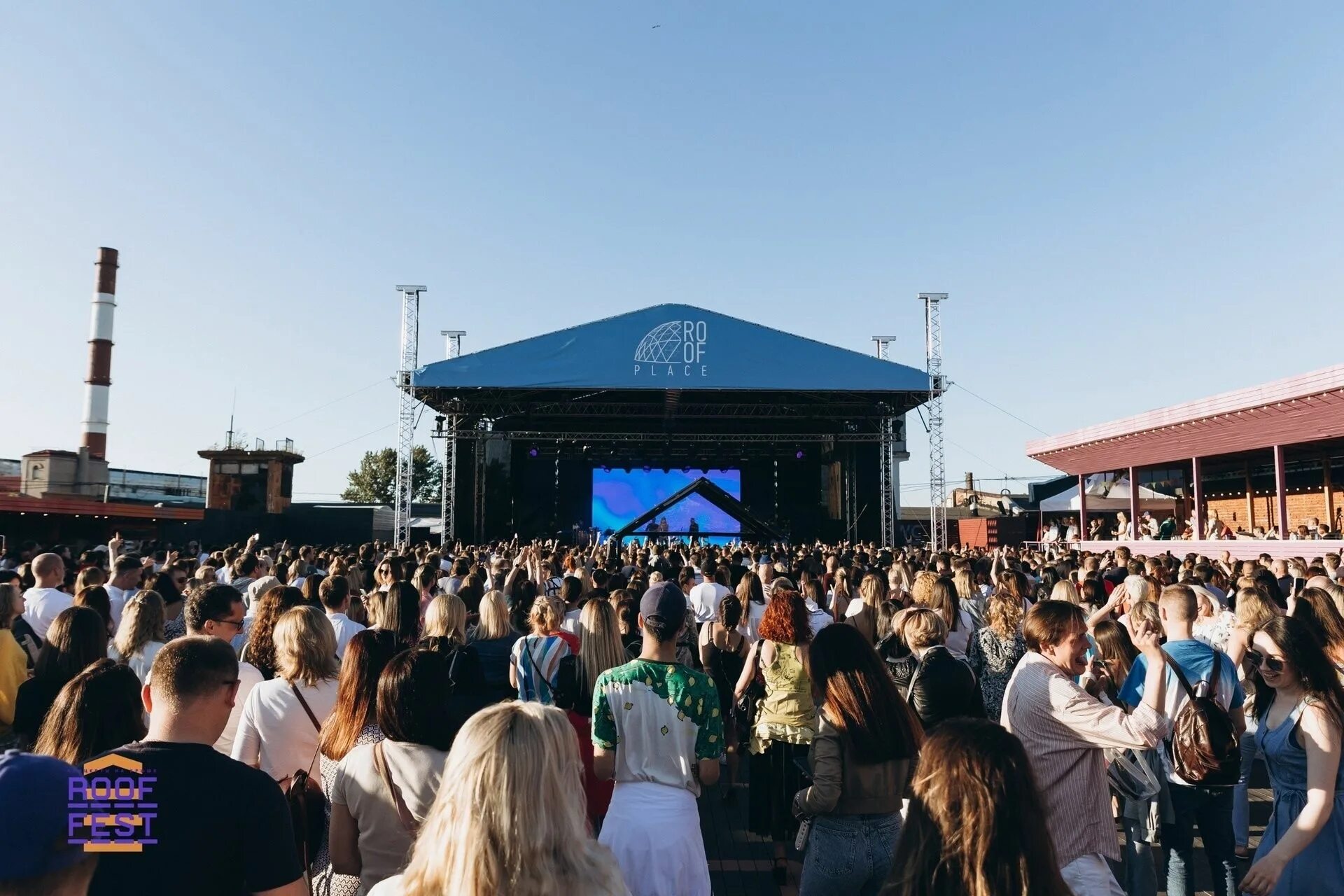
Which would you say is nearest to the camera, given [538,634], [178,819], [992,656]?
[178,819]

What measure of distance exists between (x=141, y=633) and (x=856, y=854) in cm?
352

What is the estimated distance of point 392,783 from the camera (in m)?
2.50

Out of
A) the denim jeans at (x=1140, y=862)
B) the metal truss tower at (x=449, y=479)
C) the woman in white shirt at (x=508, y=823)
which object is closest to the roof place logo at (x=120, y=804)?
the woman in white shirt at (x=508, y=823)

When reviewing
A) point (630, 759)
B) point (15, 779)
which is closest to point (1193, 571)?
point (630, 759)

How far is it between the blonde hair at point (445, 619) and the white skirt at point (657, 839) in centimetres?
181

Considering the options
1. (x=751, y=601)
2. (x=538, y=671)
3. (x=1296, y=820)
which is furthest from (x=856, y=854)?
(x=751, y=601)

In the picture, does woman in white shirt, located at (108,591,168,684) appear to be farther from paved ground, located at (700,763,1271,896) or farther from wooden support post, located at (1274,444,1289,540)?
wooden support post, located at (1274,444,1289,540)

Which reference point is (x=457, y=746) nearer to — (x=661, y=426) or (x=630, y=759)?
(x=630, y=759)

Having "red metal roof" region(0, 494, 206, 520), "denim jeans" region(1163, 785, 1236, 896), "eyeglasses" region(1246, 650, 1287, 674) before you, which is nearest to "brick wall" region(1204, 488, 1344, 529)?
"denim jeans" region(1163, 785, 1236, 896)

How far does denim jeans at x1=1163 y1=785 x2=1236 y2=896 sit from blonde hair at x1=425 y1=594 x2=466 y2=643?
358 cm

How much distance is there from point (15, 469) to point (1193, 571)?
4934 centimetres

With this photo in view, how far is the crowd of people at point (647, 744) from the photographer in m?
1.71

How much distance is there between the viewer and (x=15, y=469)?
40844mm

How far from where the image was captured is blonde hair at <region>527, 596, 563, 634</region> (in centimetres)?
450
